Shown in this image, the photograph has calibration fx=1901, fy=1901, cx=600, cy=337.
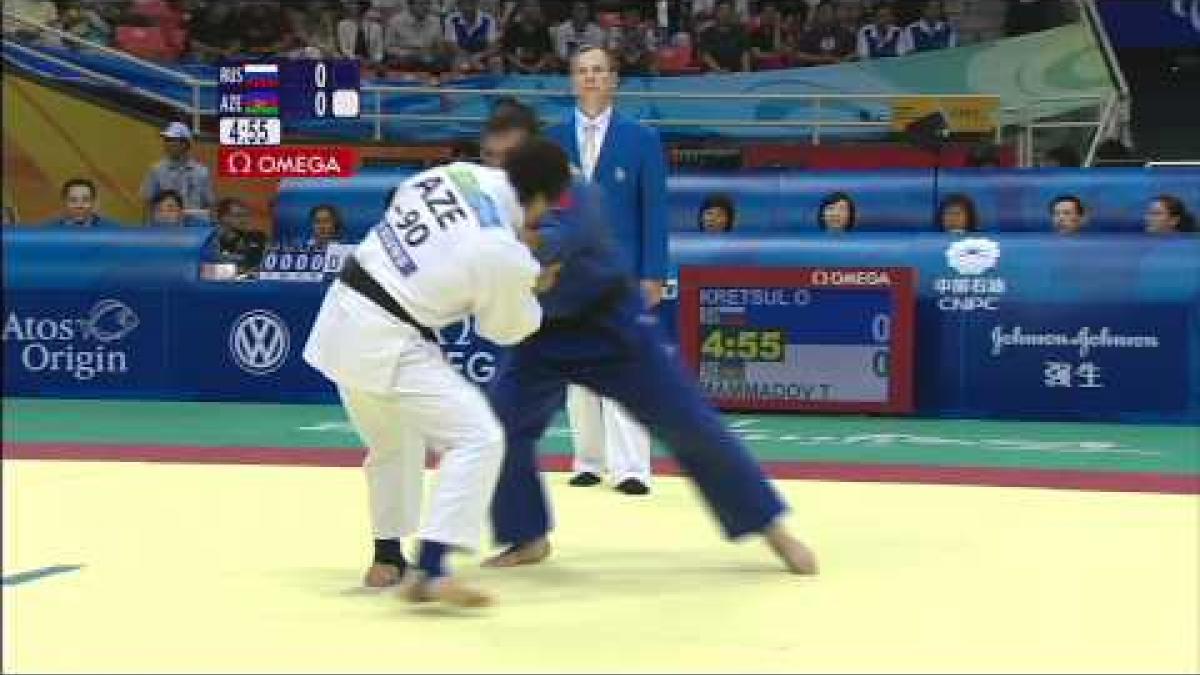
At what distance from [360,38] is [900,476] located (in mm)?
12873

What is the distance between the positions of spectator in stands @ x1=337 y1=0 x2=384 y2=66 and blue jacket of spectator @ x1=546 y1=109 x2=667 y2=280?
40.0 feet

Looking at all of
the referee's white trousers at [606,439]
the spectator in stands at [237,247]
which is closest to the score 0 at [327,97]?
the spectator in stands at [237,247]

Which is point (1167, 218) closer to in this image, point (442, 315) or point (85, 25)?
point (442, 315)

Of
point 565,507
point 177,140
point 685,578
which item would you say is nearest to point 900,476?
point 565,507

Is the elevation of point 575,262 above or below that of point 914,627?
above

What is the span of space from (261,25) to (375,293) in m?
15.6

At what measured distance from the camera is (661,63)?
2050 cm

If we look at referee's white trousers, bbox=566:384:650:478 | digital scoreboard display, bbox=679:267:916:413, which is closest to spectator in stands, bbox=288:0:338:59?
digital scoreboard display, bbox=679:267:916:413

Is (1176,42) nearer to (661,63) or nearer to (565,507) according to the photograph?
(661,63)

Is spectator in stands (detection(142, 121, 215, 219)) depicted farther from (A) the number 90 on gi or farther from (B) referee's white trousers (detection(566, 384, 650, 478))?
(B) referee's white trousers (detection(566, 384, 650, 478))

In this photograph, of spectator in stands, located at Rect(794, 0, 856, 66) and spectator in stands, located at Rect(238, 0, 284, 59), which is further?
spectator in stands, located at Rect(238, 0, 284, 59)

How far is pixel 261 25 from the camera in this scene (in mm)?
20859

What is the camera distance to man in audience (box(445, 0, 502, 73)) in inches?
819

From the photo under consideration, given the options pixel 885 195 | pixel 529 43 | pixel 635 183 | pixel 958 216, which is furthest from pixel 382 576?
pixel 529 43
